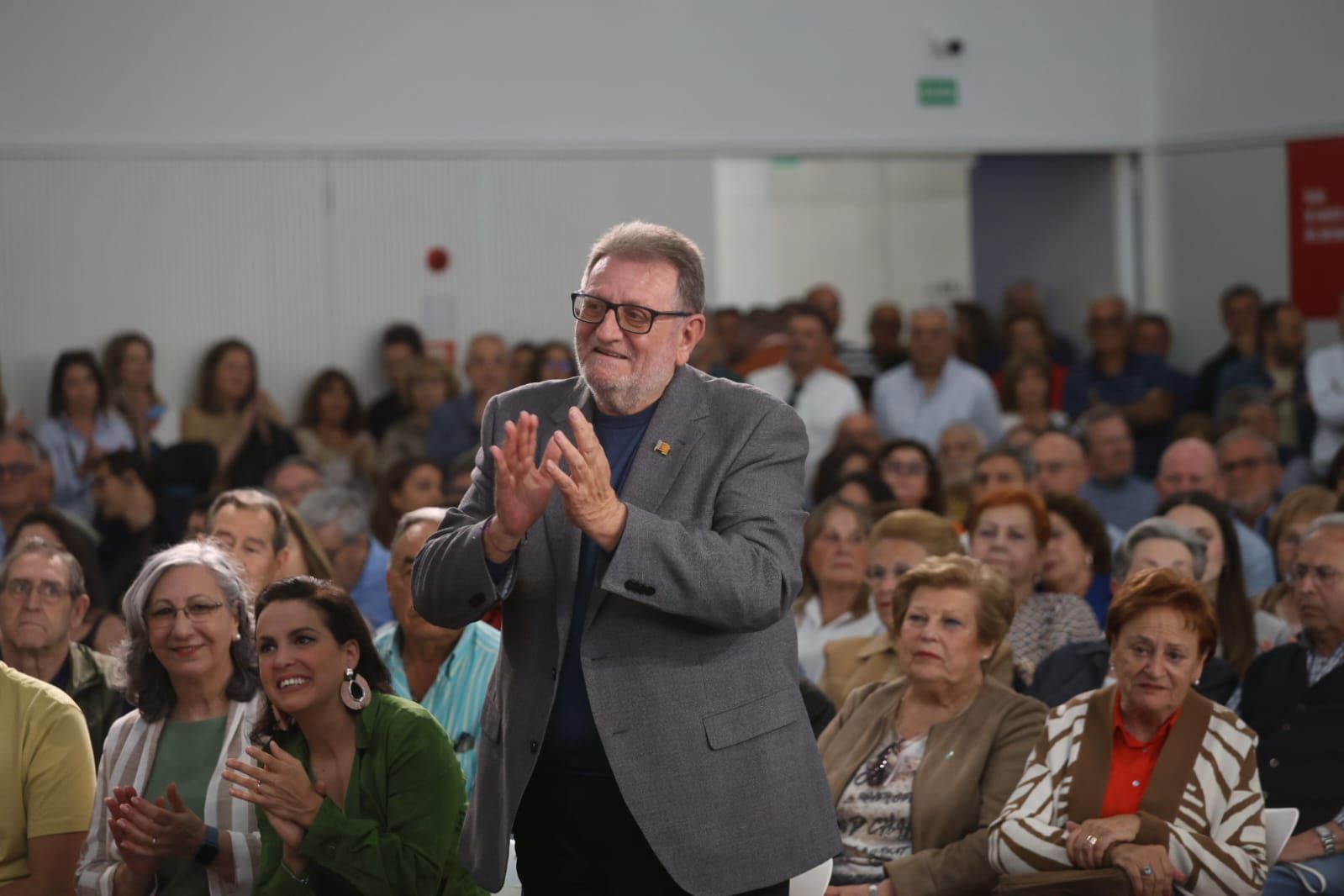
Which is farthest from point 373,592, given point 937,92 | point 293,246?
point 937,92

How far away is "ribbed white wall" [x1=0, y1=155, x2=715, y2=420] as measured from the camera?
27.4 ft

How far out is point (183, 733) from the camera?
11.3 ft

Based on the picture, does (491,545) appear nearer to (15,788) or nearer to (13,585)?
(15,788)

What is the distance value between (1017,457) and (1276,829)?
9.97ft

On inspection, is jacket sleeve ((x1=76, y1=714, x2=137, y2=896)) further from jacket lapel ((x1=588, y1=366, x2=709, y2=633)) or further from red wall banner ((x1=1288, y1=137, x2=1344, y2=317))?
red wall banner ((x1=1288, y1=137, x2=1344, y2=317))

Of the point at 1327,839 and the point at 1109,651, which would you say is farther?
the point at 1109,651

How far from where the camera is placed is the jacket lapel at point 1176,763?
3.51m

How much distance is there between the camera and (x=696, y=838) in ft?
7.78

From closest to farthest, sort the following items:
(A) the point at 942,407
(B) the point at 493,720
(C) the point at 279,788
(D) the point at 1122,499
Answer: (B) the point at 493,720
(C) the point at 279,788
(D) the point at 1122,499
(A) the point at 942,407

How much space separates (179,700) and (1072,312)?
26.7ft

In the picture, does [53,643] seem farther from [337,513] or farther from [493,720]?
[493,720]

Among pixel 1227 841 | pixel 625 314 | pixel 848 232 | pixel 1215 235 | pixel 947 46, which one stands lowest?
pixel 1227 841

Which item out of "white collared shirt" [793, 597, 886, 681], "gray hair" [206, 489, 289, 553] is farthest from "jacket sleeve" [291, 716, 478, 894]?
"white collared shirt" [793, 597, 886, 681]

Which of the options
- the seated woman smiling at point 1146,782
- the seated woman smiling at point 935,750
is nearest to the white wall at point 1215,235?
the seated woman smiling at point 935,750
